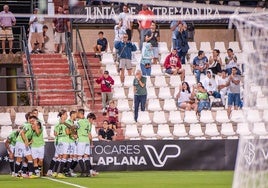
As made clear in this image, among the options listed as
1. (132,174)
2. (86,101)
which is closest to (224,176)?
(132,174)

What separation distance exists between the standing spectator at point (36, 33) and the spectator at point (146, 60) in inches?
148

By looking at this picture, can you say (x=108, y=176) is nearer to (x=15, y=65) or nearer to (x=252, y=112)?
(x=252, y=112)

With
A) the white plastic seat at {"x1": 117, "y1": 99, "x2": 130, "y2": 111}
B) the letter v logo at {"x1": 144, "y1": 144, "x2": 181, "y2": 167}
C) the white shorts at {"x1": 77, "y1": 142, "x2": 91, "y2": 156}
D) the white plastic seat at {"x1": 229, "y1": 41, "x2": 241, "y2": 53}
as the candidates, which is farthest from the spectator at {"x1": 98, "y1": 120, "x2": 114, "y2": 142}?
the white plastic seat at {"x1": 229, "y1": 41, "x2": 241, "y2": 53}

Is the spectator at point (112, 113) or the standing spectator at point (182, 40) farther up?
the standing spectator at point (182, 40)

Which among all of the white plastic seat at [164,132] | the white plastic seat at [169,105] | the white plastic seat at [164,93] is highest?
the white plastic seat at [164,93]

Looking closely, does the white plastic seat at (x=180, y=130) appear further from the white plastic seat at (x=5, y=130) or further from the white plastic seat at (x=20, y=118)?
the white plastic seat at (x=5, y=130)

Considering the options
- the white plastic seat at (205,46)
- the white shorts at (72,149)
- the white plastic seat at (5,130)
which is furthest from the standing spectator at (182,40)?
the white shorts at (72,149)

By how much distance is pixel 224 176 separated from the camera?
94.1 ft

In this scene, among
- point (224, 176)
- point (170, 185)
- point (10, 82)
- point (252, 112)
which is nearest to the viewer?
point (170, 185)

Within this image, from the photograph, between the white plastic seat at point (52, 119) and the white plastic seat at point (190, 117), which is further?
the white plastic seat at point (190, 117)

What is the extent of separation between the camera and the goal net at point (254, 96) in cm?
2133

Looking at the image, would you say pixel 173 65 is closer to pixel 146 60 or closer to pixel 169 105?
pixel 146 60

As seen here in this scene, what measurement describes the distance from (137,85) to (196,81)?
3581 millimetres

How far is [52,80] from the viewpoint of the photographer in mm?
36344
